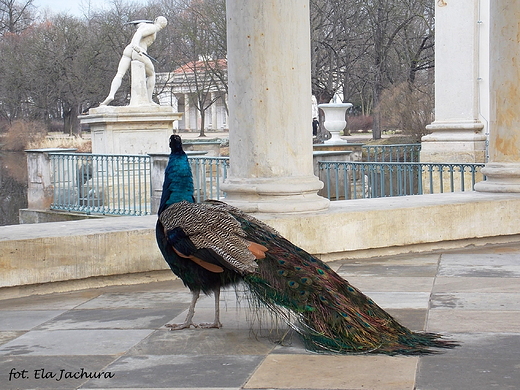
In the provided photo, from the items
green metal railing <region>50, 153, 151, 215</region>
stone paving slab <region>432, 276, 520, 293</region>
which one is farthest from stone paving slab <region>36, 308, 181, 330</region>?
green metal railing <region>50, 153, 151, 215</region>

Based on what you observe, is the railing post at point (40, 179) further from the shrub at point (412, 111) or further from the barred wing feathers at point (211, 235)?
the barred wing feathers at point (211, 235)

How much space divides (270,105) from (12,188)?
20.0 m

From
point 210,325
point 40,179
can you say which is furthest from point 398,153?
point 210,325

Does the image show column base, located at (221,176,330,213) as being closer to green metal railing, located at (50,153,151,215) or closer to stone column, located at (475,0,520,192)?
stone column, located at (475,0,520,192)

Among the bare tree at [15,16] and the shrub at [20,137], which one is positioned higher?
the bare tree at [15,16]

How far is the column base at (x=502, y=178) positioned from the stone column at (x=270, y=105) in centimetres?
256

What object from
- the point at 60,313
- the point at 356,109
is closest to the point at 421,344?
the point at 60,313

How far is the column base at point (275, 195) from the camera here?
7582 millimetres

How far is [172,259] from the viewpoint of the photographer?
507 cm

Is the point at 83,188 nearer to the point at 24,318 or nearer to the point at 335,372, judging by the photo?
the point at 24,318

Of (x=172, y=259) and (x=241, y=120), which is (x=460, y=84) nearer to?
(x=241, y=120)

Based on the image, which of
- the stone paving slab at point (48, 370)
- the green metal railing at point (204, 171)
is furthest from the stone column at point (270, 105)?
the green metal railing at point (204, 171)

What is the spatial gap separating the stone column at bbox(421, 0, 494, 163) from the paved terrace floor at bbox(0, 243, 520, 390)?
8.52 metres

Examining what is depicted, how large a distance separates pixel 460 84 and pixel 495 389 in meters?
12.4
